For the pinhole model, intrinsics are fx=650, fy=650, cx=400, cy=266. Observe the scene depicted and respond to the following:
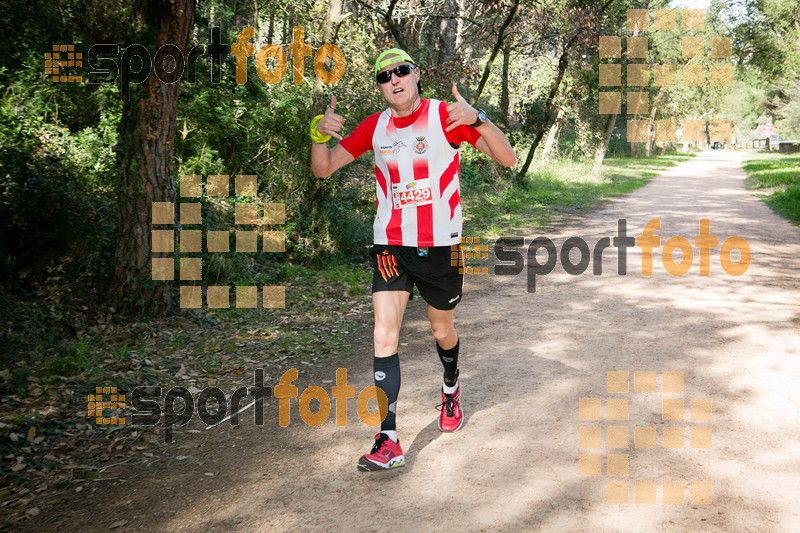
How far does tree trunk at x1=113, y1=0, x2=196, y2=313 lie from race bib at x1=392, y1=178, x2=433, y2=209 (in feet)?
14.0

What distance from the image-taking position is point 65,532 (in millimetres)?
3713

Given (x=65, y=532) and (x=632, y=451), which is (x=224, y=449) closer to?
(x=65, y=532)

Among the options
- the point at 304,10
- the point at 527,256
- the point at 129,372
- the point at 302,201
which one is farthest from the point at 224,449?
the point at 304,10

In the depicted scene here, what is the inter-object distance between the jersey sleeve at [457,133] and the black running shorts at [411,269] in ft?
2.39

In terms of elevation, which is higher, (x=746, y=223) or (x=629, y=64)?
(x=629, y=64)

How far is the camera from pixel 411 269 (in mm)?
4367

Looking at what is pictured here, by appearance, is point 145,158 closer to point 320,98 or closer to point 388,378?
point 320,98

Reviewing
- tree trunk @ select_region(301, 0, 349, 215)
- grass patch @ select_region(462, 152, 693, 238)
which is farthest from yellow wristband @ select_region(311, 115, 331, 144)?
grass patch @ select_region(462, 152, 693, 238)

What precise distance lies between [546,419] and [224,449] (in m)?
2.38

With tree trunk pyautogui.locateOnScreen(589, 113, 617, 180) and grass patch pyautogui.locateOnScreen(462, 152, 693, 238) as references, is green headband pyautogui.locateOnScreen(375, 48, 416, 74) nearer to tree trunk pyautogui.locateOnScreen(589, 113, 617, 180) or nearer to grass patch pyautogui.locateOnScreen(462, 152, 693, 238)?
grass patch pyautogui.locateOnScreen(462, 152, 693, 238)

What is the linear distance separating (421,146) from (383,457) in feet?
6.70

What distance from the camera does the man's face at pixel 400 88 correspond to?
424 cm

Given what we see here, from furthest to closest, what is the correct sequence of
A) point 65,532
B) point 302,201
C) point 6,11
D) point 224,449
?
point 302,201 → point 6,11 → point 224,449 → point 65,532

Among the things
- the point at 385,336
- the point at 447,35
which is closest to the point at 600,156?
the point at 447,35
